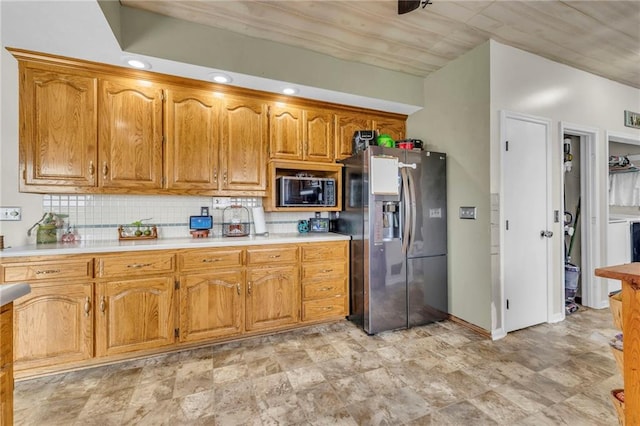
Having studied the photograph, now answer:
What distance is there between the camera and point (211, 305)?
2.45 metres

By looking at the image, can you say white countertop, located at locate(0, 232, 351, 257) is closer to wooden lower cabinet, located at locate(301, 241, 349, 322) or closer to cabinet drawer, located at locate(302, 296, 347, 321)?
wooden lower cabinet, located at locate(301, 241, 349, 322)

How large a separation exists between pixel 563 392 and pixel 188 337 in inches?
109

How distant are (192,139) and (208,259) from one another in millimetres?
1153

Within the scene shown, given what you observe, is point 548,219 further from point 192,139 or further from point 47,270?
point 47,270

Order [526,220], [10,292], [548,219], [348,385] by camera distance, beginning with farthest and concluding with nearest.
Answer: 1. [548,219]
2. [526,220]
3. [348,385]
4. [10,292]

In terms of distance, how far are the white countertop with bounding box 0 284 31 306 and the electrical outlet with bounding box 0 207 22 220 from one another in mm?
2001

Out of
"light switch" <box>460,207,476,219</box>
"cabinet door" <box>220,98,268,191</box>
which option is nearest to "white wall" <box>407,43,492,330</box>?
"light switch" <box>460,207,476,219</box>

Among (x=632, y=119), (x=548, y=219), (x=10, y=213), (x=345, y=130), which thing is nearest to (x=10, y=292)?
(x=10, y=213)

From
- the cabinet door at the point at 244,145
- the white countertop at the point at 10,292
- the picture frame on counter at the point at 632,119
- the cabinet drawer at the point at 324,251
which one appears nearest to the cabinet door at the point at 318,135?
the cabinet door at the point at 244,145

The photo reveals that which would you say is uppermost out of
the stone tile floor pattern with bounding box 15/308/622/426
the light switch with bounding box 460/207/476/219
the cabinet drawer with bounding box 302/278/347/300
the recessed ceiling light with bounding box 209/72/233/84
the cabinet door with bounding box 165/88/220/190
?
the recessed ceiling light with bounding box 209/72/233/84

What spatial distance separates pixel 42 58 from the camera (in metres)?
2.21

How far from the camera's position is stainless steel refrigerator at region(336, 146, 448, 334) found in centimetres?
277

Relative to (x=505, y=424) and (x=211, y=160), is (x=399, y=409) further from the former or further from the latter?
(x=211, y=160)

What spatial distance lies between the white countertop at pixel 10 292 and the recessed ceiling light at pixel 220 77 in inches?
84.0
